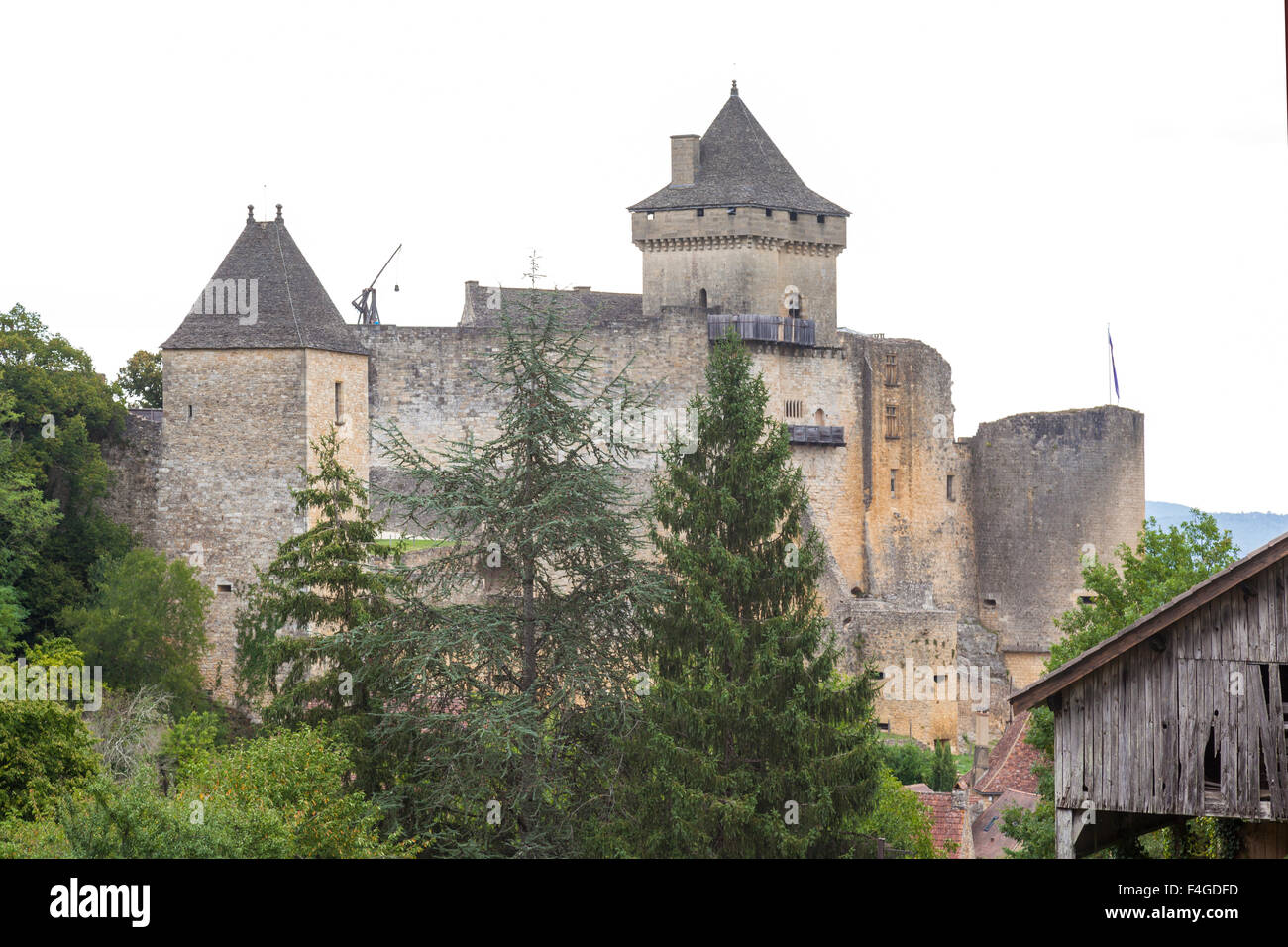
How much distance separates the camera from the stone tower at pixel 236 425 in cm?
3500

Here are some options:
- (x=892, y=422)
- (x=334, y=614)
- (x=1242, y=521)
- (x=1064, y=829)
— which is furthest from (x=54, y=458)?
(x=1242, y=521)

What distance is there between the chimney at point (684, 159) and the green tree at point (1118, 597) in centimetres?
2129

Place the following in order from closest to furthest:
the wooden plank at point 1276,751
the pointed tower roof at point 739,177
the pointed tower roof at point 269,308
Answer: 1. the wooden plank at point 1276,751
2. the pointed tower roof at point 269,308
3. the pointed tower roof at point 739,177

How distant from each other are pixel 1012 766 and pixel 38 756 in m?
23.5

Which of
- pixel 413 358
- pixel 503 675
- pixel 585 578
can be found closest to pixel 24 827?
pixel 503 675

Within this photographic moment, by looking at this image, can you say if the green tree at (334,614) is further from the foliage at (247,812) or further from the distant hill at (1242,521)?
the distant hill at (1242,521)

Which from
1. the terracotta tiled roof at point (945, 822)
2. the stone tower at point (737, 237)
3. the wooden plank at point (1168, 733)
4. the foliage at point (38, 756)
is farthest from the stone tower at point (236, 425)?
the wooden plank at point (1168, 733)

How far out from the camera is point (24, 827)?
19.2 meters

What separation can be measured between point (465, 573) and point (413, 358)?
1708cm

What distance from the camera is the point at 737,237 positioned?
47.9 m

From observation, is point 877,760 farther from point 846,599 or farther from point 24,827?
point 846,599

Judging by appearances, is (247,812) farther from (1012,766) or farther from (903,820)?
(1012,766)

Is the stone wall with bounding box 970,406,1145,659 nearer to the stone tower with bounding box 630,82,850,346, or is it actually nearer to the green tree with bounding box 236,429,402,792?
the stone tower with bounding box 630,82,850,346

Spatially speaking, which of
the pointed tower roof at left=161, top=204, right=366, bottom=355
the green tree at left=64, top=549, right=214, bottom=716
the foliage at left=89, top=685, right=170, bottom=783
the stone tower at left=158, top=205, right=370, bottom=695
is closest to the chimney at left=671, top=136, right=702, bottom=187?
the pointed tower roof at left=161, top=204, right=366, bottom=355
